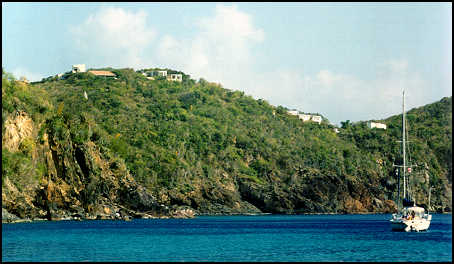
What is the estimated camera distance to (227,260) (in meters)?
47.7

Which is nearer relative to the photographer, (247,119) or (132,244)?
(132,244)

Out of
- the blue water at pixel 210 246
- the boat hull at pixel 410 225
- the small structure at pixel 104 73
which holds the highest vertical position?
the small structure at pixel 104 73

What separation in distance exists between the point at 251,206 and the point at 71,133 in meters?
51.6

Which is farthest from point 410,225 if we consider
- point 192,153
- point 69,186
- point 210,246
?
point 192,153

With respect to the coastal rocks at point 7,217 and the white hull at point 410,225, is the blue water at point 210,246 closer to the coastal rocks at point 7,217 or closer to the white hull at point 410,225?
the white hull at point 410,225

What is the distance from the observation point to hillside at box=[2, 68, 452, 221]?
98688mm

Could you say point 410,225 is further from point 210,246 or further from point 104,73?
point 104,73

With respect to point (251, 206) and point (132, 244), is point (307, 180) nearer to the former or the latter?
point (251, 206)

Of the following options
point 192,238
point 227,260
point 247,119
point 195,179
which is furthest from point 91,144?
point 247,119

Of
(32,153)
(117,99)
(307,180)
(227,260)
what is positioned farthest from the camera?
(117,99)

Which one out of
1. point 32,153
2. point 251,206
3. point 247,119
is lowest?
point 251,206

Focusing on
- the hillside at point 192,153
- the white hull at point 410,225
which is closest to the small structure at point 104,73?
the hillside at point 192,153

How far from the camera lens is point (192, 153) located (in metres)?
151

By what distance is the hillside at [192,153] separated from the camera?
98.7 meters
